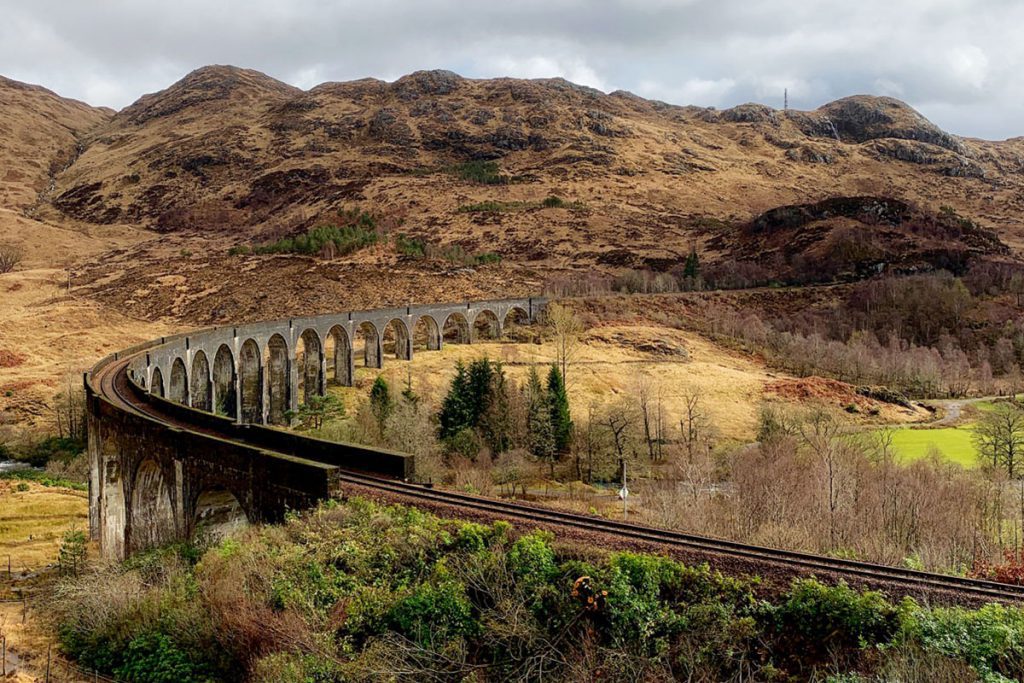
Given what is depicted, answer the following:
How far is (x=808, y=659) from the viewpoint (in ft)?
40.3

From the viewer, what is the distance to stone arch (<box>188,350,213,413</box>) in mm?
43562

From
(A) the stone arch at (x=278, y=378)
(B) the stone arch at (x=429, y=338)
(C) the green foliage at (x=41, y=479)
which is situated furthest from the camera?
(B) the stone arch at (x=429, y=338)

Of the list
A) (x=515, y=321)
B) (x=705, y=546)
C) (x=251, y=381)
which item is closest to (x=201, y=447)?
(x=705, y=546)

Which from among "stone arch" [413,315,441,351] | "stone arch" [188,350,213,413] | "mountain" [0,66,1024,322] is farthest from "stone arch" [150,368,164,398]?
"mountain" [0,66,1024,322]

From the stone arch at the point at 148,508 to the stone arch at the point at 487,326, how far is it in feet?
176

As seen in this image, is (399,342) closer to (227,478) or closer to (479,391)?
(479,391)

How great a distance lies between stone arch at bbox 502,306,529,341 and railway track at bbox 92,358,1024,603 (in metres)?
59.2

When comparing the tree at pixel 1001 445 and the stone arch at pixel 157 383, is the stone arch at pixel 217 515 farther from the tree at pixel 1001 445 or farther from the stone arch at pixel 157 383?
the tree at pixel 1001 445

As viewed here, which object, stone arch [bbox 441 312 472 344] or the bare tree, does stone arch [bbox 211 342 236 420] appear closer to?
stone arch [bbox 441 312 472 344]

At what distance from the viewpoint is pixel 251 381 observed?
167 feet

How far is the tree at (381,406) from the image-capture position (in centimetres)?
4083

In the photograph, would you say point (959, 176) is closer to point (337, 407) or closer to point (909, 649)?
point (337, 407)

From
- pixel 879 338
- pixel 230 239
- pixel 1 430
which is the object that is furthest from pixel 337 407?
pixel 230 239

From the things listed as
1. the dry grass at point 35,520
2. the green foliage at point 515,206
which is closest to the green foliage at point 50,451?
the dry grass at point 35,520
